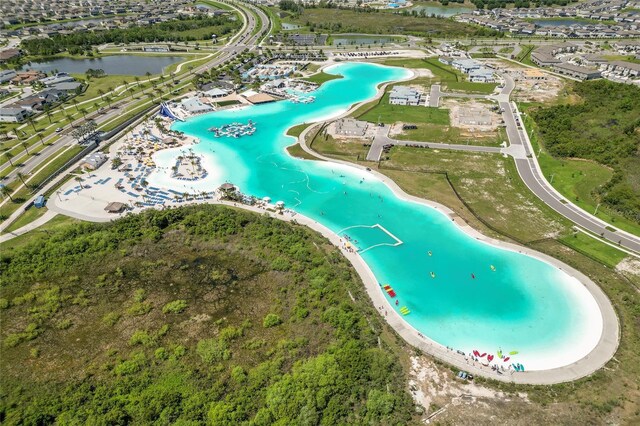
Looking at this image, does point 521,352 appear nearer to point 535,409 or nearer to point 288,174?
point 535,409

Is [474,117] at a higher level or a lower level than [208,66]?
higher

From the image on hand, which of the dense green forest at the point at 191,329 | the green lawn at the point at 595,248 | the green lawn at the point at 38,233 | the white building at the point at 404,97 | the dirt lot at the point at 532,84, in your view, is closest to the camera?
the dense green forest at the point at 191,329

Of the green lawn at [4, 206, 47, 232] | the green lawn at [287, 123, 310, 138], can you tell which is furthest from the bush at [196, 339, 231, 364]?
the green lawn at [287, 123, 310, 138]

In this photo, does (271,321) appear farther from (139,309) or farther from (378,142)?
(378,142)

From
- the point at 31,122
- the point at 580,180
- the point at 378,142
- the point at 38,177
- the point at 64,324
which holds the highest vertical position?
the point at 580,180

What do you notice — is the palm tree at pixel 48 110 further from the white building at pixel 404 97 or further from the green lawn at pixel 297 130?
the white building at pixel 404 97

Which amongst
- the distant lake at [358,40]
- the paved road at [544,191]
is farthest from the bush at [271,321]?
the distant lake at [358,40]

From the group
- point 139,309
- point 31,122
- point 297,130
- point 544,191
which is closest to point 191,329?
point 139,309
